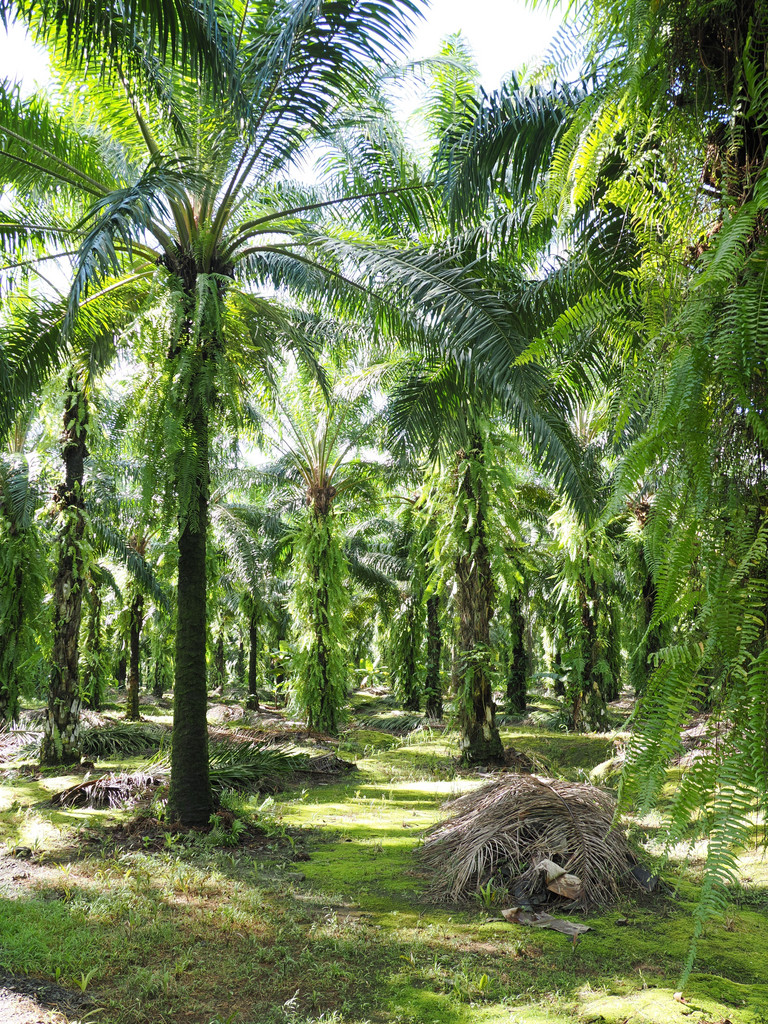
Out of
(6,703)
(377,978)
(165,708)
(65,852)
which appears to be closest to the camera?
(377,978)

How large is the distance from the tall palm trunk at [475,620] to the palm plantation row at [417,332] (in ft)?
0.16

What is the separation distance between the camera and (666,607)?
1.66 meters

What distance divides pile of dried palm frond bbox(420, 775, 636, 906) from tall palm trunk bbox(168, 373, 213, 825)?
7.49ft

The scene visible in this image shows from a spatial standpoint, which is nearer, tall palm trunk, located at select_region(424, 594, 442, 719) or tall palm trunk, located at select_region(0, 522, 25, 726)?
tall palm trunk, located at select_region(0, 522, 25, 726)

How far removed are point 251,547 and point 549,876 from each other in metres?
12.8

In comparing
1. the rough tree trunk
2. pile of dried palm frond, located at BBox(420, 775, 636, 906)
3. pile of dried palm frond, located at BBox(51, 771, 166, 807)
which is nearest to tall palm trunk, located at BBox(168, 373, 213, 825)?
pile of dried palm frond, located at BBox(51, 771, 166, 807)

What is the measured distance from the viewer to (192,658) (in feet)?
22.0

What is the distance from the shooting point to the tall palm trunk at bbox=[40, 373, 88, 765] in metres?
9.48

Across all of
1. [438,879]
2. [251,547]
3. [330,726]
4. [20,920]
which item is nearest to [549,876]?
[438,879]

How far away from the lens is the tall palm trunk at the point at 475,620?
31.4 feet

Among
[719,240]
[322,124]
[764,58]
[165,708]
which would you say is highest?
[322,124]

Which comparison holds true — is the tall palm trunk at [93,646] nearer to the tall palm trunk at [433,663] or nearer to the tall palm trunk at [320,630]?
the tall palm trunk at [320,630]

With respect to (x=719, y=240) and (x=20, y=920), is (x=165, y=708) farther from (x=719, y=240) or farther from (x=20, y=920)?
(x=719, y=240)

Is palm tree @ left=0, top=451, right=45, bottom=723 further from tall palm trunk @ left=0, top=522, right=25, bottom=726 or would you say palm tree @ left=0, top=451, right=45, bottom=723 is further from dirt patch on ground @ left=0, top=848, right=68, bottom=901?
dirt patch on ground @ left=0, top=848, right=68, bottom=901
